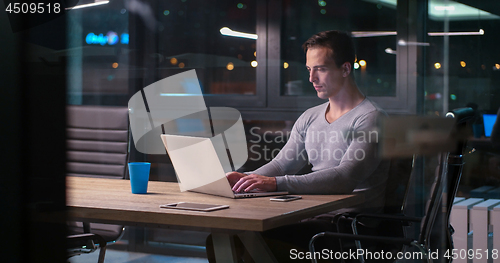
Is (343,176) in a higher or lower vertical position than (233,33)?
lower

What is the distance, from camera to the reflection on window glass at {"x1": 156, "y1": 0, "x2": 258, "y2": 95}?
9.71ft

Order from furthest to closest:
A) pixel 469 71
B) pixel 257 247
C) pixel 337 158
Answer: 1. pixel 469 71
2. pixel 337 158
3. pixel 257 247

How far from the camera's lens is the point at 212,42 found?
10.2 feet

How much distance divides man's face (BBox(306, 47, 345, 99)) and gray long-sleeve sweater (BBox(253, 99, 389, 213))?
105 millimetres

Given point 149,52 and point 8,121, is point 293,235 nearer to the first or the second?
point 8,121

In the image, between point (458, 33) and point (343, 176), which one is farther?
point (458, 33)

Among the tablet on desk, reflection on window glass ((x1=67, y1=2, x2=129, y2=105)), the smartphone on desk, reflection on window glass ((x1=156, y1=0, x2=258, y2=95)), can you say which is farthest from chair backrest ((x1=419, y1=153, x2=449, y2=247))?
reflection on window glass ((x1=67, y1=2, x2=129, y2=105))

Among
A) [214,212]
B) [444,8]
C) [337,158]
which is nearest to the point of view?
[214,212]

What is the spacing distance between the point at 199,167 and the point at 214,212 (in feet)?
1.06

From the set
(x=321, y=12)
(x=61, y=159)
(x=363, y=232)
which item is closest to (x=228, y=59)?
(x=321, y=12)

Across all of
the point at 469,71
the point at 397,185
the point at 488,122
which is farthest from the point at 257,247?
the point at 469,71

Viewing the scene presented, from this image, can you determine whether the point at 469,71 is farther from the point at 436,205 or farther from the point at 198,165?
the point at 198,165

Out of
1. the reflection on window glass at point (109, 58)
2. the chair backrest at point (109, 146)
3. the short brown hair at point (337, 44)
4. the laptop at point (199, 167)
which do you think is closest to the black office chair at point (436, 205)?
the laptop at point (199, 167)

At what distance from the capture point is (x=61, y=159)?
22.0 inches
